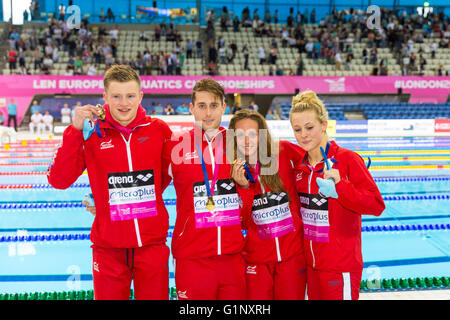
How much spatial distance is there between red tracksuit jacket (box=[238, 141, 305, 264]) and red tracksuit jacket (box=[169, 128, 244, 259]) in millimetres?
72

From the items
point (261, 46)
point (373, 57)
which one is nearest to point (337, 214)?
point (261, 46)

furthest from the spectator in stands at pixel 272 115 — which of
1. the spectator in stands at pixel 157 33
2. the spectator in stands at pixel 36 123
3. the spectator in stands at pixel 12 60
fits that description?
the spectator in stands at pixel 12 60

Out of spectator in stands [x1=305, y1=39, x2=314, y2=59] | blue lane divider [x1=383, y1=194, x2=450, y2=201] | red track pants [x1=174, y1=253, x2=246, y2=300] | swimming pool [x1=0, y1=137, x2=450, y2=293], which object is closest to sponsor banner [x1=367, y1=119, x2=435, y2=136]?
swimming pool [x1=0, y1=137, x2=450, y2=293]

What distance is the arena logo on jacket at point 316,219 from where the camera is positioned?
226cm

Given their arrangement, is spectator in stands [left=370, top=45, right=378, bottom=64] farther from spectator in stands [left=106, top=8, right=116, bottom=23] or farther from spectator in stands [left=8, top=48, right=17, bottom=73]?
spectator in stands [left=8, top=48, right=17, bottom=73]

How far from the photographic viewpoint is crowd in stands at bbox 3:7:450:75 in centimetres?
1884

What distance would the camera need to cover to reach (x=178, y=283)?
7.14 ft

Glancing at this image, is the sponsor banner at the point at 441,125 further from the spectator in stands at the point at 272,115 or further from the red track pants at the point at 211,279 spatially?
the red track pants at the point at 211,279

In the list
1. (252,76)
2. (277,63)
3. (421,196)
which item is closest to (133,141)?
(421,196)

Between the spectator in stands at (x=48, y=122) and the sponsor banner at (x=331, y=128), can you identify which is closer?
the sponsor banner at (x=331, y=128)

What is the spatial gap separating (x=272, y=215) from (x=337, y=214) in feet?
1.15

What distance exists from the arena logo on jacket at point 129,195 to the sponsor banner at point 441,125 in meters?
15.7

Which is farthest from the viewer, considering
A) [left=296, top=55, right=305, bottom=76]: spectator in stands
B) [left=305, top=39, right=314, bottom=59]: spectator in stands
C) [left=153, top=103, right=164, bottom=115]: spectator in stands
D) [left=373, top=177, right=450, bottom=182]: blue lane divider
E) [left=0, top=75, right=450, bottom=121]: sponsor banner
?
[left=305, top=39, right=314, bottom=59]: spectator in stands
